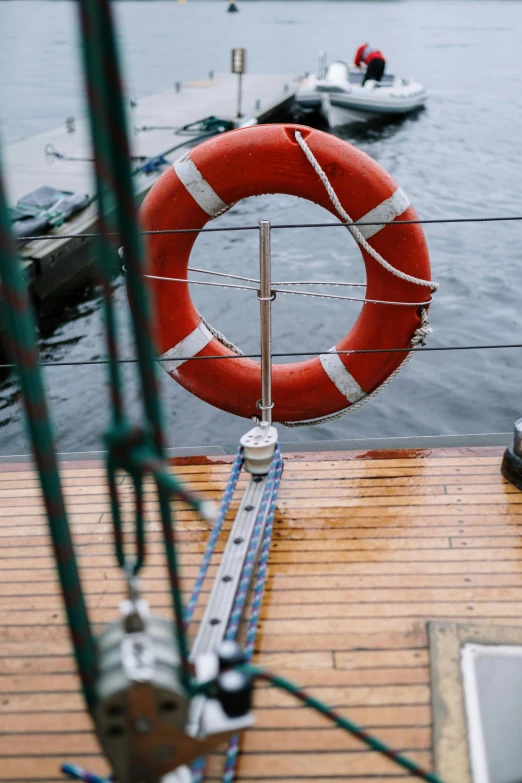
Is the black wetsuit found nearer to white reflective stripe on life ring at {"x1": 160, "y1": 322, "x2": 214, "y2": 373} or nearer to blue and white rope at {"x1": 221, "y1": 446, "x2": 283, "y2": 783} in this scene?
white reflective stripe on life ring at {"x1": 160, "y1": 322, "x2": 214, "y2": 373}

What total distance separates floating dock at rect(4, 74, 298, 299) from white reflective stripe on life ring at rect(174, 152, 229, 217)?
395mm

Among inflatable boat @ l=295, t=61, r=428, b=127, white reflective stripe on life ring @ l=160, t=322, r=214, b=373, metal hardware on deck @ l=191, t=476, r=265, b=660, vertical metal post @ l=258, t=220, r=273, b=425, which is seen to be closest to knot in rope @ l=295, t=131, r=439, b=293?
vertical metal post @ l=258, t=220, r=273, b=425

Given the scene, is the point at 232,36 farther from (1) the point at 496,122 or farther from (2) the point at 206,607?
(2) the point at 206,607

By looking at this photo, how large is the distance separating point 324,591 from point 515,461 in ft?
2.35

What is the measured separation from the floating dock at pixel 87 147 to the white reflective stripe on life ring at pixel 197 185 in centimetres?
40

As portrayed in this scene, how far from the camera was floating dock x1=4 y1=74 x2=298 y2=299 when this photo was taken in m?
6.38

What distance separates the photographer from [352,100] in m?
13.4

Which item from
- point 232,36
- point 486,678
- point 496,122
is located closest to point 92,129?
point 486,678

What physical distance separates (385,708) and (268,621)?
0.33 metres

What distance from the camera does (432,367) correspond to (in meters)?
5.31

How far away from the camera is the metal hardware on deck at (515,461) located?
80.3 inches

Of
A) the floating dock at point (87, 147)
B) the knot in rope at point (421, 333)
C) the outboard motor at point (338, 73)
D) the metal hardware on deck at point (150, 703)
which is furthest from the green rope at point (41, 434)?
the outboard motor at point (338, 73)

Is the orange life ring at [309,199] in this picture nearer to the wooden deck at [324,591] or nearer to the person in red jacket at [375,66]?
the wooden deck at [324,591]

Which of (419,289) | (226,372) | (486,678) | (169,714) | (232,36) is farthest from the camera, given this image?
(232,36)
